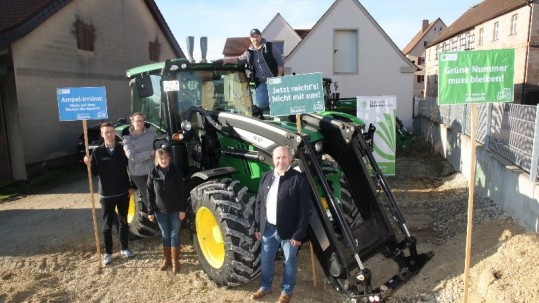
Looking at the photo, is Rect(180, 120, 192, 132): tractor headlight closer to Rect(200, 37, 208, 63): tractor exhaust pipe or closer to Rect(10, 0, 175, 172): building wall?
Rect(200, 37, 208, 63): tractor exhaust pipe

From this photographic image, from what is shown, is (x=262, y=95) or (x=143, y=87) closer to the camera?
(x=143, y=87)

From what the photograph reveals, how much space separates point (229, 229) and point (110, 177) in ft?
6.21

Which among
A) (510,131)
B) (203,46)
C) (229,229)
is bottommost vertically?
(229,229)

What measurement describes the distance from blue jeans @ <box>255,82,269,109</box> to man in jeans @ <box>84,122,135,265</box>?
2.08m

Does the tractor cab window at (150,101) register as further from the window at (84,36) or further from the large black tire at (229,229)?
the window at (84,36)

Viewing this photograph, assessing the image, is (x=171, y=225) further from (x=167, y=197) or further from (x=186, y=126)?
(x=186, y=126)

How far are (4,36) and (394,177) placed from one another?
33.1 feet

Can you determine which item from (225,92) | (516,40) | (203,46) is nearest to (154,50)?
(203,46)

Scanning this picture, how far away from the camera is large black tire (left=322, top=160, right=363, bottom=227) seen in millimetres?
4670

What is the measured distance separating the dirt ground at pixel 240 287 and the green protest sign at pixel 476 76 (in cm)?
175

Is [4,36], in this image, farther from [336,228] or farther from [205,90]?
[336,228]

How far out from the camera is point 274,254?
397cm

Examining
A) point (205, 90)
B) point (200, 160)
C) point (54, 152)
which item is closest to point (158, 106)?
point (205, 90)

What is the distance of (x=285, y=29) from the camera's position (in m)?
34.2
